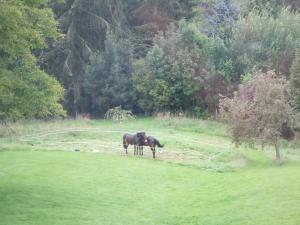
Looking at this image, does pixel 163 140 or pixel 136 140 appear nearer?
pixel 136 140

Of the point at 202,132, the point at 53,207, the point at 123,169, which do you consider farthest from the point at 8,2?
the point at 202,132

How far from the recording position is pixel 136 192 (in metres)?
17.7

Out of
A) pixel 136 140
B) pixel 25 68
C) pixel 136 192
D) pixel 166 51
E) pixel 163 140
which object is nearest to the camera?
pixel 25 68

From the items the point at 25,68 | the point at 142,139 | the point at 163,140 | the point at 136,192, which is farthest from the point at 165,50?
the point at 25,68

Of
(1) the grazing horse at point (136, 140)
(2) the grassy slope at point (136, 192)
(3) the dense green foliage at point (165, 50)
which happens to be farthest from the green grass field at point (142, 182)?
(3) the dense green foliage at point (165, 50)

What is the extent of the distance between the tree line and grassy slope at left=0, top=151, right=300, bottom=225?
13190 millimetres

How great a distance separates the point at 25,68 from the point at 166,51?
28442 millimetres

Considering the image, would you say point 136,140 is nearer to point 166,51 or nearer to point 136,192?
point 136,192

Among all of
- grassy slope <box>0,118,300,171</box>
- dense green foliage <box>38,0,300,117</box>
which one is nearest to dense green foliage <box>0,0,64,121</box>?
grassy slope <box>0,118,300,171</box>

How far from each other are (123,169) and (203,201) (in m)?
5.73

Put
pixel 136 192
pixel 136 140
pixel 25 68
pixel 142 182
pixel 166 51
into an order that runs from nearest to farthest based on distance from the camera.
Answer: pixel 25 68, pixel 136 192, pixel 142 182, pixel 136 140, pixel 166 51

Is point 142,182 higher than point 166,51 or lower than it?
lower

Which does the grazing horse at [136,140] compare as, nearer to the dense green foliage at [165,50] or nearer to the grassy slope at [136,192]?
the grassy slope at [136,192]

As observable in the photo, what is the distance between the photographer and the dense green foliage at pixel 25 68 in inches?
577
